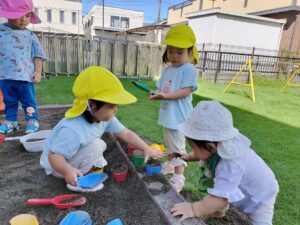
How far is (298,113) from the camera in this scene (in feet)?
14.5

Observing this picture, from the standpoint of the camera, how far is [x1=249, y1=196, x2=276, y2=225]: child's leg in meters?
1.19

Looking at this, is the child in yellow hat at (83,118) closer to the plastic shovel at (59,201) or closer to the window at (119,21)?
the plastic shovel at (59,201)

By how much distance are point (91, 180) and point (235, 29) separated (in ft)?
36.7

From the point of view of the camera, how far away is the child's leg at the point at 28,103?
2350 mm

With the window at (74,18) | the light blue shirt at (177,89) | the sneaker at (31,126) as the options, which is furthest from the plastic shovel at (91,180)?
the window at (74,18)

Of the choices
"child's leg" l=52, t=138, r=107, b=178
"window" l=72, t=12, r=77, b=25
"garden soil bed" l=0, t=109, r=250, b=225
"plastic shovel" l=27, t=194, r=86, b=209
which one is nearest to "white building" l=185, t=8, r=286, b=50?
"garden soil bed" l=0, t=109, r=250, b=225

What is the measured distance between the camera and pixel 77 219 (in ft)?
3.80

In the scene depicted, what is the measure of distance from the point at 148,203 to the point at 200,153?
0.44m

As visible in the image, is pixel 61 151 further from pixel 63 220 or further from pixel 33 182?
pixel 33 182

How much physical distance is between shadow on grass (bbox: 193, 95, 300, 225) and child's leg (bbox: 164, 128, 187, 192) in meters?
0.60

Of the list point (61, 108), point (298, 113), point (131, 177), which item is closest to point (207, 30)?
point (298, 113)

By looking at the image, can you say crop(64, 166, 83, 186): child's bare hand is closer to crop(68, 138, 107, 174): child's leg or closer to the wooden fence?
crop(68, 138, 107, 174): child's leg

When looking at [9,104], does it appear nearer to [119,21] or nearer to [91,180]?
[91,180]

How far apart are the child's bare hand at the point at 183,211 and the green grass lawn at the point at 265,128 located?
1.37ft
